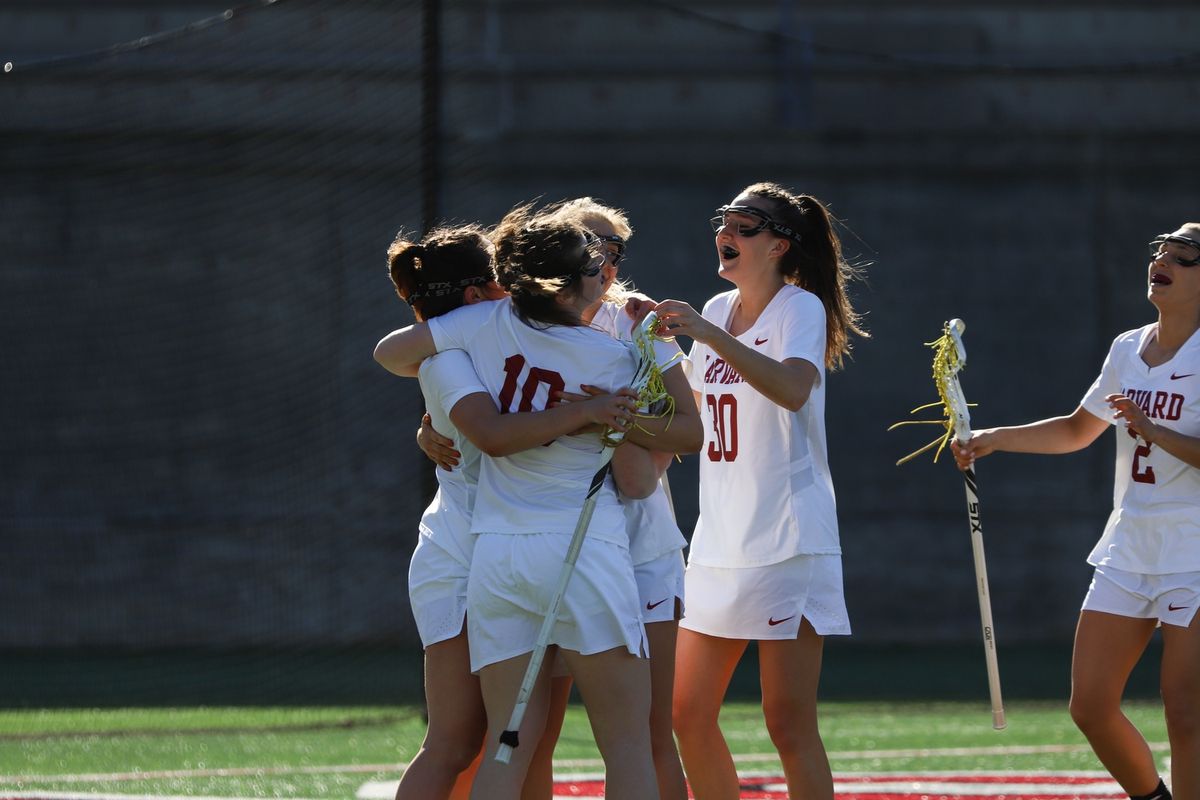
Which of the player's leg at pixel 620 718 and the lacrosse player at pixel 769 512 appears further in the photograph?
the lacrosse player at pixel 769 512

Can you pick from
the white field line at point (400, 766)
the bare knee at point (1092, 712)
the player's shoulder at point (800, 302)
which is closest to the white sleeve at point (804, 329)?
the player's shoulder at point (800, 302)

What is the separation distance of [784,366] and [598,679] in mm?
1063

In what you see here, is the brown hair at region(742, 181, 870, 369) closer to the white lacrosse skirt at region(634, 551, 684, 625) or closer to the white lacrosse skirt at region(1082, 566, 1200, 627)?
the white lacrosse skirt at region(634, 551, 684, 625)

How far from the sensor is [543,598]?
351 centimetres

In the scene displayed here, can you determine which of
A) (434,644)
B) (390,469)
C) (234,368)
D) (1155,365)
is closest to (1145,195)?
(390,469)

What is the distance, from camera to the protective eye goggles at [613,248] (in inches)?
161

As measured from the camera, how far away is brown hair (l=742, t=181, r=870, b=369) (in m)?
4.48

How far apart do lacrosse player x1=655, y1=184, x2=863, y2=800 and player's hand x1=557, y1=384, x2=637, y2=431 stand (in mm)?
565

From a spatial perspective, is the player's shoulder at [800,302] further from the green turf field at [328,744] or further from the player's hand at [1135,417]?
the green turf field at [328,744]

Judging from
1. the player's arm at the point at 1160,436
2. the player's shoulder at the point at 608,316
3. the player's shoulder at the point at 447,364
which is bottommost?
the player's arm at the point at 1160,436

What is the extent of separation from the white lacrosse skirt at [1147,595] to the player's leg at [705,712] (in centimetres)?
116

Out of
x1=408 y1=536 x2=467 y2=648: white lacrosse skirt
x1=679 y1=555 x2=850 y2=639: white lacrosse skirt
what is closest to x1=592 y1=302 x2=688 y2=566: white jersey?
x1=679 y1=555 x2=850 y2=639: white lacrosse skirt

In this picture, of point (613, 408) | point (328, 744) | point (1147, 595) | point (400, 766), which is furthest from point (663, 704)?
point (328, 744)

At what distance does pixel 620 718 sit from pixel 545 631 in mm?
272
